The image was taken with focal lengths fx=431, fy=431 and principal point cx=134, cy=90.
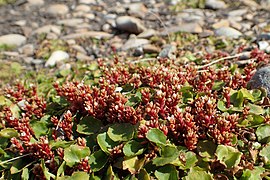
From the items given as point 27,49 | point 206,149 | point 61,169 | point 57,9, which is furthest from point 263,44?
point 57,9

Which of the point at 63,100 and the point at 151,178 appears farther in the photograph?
the point at 63,100

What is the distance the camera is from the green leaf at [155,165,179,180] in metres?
2.68

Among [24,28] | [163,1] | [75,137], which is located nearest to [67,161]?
[75,137]

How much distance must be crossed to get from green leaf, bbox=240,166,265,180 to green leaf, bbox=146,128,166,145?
54 centimetres

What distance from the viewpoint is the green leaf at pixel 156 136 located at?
2729 millimetres

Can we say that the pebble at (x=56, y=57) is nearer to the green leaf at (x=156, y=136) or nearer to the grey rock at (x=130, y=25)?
the grey rock at (x=130, y=25)

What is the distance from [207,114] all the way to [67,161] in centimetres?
99

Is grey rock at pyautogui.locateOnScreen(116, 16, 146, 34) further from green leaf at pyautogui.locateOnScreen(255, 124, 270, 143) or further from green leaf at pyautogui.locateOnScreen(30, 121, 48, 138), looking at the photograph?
green leaf at pyautogui.locateOnScreen(255, 124, 270, 143)

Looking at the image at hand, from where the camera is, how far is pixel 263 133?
2.94 meters

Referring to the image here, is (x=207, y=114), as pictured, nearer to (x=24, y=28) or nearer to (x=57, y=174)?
(x=57, y=174)

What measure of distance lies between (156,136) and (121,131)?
0.96 ft

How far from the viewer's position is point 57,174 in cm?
284

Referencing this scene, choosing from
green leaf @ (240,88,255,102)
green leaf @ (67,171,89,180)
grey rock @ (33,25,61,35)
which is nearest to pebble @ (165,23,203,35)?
grey rock @ (33,25,61,35)

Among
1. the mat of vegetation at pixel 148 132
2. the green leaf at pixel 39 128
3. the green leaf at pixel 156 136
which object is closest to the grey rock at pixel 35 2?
the mat of vegetation at pixel 148 132
